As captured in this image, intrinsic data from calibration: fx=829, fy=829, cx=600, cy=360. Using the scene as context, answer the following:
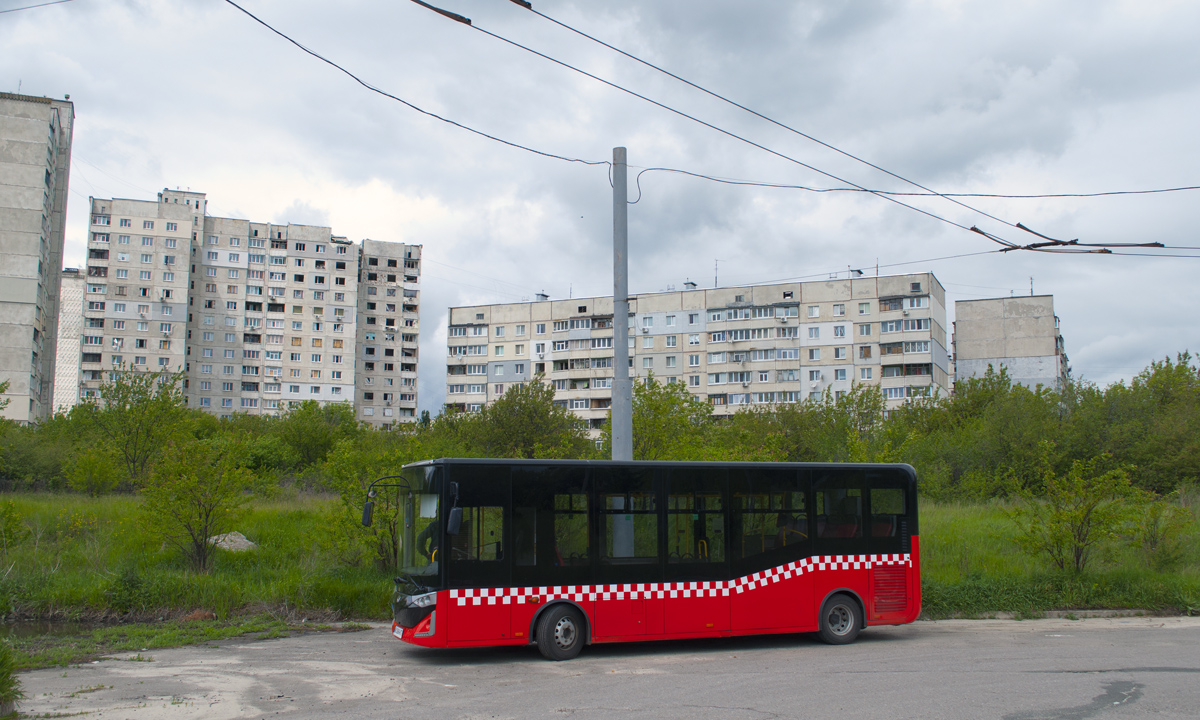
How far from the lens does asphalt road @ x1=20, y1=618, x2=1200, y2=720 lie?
8.35 meters

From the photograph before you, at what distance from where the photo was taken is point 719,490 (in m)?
12.6

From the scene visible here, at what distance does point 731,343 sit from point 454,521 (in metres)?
74.1

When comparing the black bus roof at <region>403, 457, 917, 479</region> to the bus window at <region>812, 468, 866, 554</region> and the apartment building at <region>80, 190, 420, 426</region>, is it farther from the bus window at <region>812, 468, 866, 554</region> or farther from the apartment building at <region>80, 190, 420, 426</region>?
the apartment building at <region>80, 190, 420, 426</region>

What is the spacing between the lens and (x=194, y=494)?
17344mm

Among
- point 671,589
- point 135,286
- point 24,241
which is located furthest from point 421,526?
point 135,286

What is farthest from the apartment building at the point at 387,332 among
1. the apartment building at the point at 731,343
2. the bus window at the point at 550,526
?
the bus window at the point at 550,526

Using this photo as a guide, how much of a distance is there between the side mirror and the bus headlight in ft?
2.89

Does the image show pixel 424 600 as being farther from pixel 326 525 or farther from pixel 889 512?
pixel 889 512

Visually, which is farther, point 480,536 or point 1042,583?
point 1042,583

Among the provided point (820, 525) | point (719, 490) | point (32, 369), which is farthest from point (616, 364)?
point (32, 369)

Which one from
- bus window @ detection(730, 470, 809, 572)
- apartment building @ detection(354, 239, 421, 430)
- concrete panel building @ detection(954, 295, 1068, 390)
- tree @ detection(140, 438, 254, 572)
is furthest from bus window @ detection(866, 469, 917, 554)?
apartment building @ detection(354, 239, 421, 430)

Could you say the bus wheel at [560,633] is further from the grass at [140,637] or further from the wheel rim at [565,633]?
the grass at [140,637]

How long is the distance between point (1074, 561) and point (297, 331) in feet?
332

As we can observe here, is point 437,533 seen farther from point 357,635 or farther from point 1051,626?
point 1051,626
